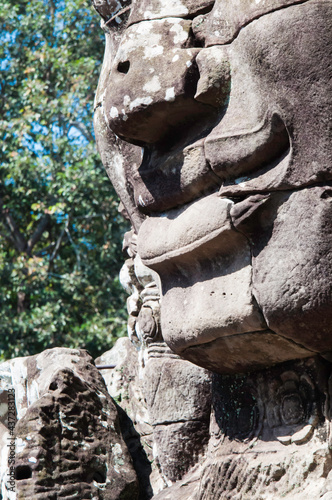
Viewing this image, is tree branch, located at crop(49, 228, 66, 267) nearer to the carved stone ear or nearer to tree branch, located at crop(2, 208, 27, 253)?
tree branch, located at crop(2, 208, 27, 253)

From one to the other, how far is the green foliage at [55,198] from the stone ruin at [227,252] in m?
5.39

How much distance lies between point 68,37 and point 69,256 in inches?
106

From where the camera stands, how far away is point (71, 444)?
308 centimetres

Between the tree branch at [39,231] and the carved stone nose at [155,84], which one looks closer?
the carved stone nose at [155,84]

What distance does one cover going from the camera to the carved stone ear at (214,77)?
2.44m

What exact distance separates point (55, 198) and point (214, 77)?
708cm

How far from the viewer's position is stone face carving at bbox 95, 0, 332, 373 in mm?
2207

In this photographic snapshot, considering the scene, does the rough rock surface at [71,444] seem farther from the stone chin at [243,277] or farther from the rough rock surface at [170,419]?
the stone chin at [243,277]

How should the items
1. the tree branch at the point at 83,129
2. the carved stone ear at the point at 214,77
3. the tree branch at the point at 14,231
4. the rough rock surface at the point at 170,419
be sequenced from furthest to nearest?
the tree branch at the point at 14,231
the tree branch at the point at 83,129
the rough rock surface at the point at 170,419
the carved stone ear at the point at 214,77

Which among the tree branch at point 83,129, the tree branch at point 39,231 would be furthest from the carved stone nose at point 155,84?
the tree branch at point 39,231

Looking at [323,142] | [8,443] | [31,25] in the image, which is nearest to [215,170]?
[323,142]

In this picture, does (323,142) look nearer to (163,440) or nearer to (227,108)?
(227,108)

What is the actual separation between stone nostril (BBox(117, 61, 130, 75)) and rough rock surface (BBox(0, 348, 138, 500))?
49.0 inches

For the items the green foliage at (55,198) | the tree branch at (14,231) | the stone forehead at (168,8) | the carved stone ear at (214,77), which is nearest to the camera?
the carved stone ear at (214,77)
